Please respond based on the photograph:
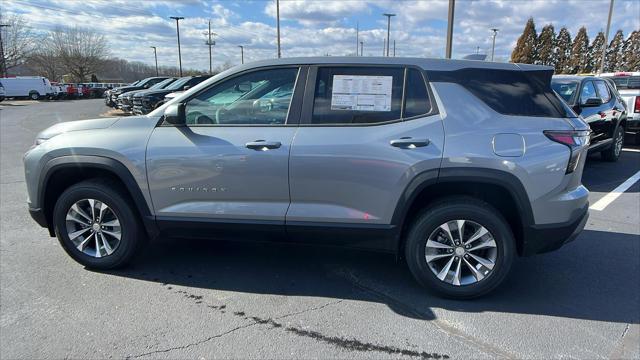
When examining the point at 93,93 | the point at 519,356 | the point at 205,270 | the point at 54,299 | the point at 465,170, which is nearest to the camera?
the point at 519,356

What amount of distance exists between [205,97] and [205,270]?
1.52 meters

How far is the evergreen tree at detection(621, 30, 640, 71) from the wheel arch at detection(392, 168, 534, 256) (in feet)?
179

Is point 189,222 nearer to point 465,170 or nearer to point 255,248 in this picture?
point 255,248

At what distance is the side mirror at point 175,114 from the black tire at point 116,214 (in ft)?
2.64

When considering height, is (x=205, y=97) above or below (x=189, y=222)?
above

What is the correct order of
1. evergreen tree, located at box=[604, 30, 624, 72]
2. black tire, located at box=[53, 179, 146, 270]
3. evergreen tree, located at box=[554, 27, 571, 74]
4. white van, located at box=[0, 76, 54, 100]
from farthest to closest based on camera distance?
evergreen tree, located at box=[554, 27, 571, 74], evergreen tree, located at box=[604, 30, 624, 72], white van, located at box=[0, 76, 54, 100], black tire, located at box=[53, 179, 146, 270]

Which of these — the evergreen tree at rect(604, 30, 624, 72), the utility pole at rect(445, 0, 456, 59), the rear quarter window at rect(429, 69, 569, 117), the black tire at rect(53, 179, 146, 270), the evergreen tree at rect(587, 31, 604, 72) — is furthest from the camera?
the evergreen tree at rect(604, 30, 624, 72)

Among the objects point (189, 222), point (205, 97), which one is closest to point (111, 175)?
point (189, 222)

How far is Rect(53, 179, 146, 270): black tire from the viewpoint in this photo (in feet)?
12.1

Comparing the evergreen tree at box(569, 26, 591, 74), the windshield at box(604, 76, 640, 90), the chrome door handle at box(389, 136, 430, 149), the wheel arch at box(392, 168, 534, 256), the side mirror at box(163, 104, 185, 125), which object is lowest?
the wheel arch at box(392, 168, 534, 256)

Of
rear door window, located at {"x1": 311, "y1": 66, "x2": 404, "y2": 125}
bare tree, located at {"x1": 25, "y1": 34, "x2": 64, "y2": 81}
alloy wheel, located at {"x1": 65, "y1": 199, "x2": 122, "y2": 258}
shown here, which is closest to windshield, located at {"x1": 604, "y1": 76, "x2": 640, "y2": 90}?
rear door window, located at {"x1": 311, "y1": 66, "x2": 404, "y2": 125}

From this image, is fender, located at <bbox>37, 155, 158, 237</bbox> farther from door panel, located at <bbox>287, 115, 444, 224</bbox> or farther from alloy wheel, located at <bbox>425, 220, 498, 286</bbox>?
alloy wheel, located at <bbox>425, 220, 498, 286</bbox>

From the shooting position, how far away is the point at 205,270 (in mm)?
3932

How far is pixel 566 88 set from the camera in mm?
7898
